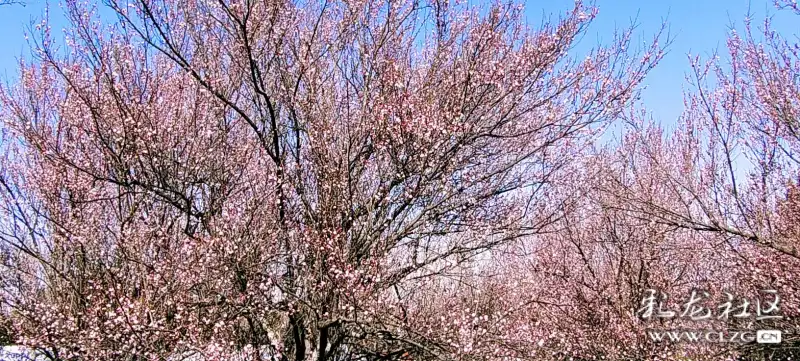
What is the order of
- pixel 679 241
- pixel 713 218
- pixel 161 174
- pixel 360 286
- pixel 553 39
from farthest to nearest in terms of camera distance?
pixel 679 241
pixel 713 218
pixel 553 39
pixel 161 174
pixel 360 286

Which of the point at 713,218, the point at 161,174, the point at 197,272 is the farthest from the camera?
the point at 713,218

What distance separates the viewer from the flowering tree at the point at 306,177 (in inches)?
187

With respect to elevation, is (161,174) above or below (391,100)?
below

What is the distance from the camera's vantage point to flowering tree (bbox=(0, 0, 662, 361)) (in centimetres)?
476

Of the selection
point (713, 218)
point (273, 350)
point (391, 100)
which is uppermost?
point (391, 100)

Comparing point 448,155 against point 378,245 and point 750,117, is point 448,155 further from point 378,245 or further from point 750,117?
point 750,117

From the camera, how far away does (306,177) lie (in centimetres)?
524

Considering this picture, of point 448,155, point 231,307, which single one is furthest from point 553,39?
point 231,307

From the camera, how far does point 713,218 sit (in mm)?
6316

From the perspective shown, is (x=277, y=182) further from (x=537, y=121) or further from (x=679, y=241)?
(x=679, y=241)

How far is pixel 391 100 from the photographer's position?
5059 mm

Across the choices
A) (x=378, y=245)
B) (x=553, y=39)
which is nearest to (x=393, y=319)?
(x=378, y=245)

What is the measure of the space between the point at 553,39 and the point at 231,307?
4.09m

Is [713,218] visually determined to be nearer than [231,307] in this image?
No
